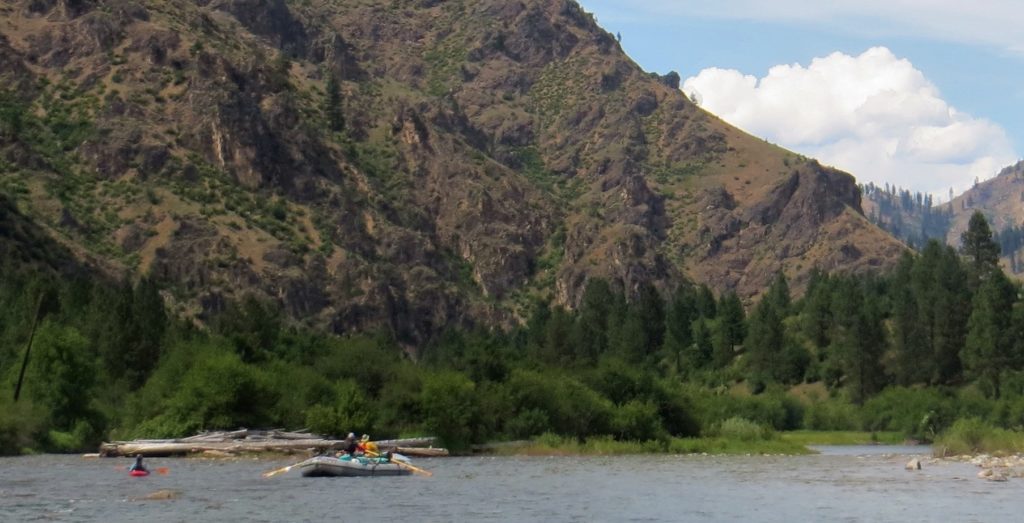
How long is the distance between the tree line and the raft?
18325 mm

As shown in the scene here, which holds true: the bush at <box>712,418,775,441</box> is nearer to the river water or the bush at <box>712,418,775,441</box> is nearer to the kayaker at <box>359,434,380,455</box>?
the river water

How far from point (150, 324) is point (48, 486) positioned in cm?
6003

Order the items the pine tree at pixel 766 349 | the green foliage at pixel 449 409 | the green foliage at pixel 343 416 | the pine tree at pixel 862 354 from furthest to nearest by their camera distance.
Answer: the pine tree at pixel 766 349 → the pine tree at pixel 862 354 → the green foliage at pixel 449 409 → the green foliage at pixel 343 416

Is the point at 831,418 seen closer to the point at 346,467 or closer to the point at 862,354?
the point at 862,354

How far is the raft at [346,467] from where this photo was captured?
268 ft

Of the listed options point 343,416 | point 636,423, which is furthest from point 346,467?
point 636,423

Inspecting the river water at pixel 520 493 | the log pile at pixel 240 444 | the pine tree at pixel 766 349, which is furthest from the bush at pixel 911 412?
the log pile at pixel 240 444

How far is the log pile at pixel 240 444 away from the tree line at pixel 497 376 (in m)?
2.65

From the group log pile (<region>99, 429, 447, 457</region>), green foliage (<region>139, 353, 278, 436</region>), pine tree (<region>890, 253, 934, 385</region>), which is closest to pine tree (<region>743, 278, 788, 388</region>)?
pine tree (<region>890, 253, 934, 385</region>)

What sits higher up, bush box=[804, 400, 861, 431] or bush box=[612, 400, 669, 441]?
bush box=[804, 400, 861, 431]

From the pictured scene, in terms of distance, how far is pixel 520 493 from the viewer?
72062mm

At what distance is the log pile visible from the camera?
96.6 m

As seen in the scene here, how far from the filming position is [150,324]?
131625mm

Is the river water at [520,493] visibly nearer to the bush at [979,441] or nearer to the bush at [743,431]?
the bush at [979,441]
